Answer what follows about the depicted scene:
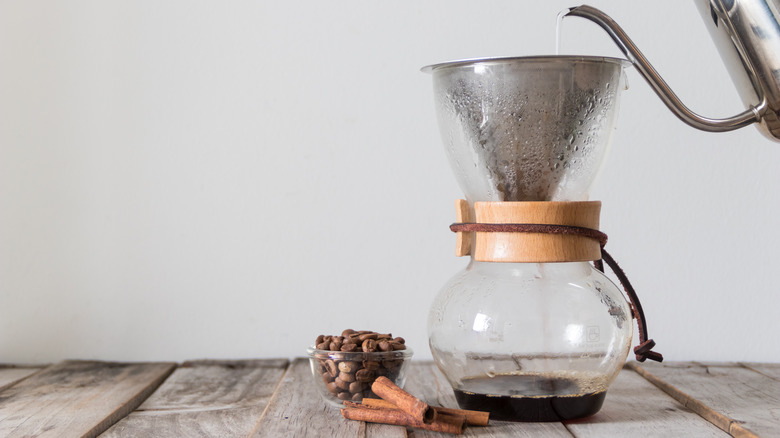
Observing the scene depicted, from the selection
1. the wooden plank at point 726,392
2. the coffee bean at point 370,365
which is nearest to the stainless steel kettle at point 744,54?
the wooden plank at point 726,392

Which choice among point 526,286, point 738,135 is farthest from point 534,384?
point 738,135

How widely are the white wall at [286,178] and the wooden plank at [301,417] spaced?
22 cm

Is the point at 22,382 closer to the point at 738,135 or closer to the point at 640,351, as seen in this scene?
the point at 640,351

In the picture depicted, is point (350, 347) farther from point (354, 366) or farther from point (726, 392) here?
point (726, 392)

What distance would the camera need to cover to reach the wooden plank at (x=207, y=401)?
670 millimetres

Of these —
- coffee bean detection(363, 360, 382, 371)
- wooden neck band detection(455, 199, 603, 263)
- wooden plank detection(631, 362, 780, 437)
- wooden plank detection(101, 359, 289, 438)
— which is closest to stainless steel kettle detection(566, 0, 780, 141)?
wooden neck band detection(455, 199, 603, 263)

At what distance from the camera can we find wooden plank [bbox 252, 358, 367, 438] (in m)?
0.65

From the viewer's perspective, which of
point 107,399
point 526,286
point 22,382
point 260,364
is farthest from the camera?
point 260,364

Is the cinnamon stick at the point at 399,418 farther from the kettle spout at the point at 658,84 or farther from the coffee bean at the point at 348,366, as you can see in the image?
the kettle spout at the point at 658,84

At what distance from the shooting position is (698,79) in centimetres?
102

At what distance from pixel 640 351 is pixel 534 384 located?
108mm

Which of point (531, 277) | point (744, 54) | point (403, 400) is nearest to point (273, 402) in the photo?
point (403, 400)

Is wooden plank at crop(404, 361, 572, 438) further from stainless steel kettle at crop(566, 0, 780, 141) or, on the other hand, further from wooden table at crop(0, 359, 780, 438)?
stainless steel kettle at crop(566, 0, 780, 141)

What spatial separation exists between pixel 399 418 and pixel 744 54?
0.46 m
